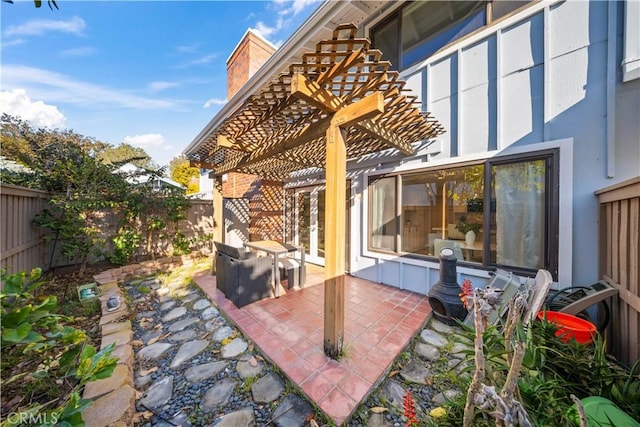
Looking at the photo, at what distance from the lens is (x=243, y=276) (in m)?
3.56

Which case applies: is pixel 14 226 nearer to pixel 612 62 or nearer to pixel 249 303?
pixel 249 303

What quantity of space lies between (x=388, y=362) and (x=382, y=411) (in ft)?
1.74

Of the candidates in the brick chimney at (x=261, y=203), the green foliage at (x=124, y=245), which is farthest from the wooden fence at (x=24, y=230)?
the brick chimney at (x=261, y=203)

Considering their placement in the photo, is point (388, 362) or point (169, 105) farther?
point (169, 105)

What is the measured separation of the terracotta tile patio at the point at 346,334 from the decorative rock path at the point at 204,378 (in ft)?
0.52

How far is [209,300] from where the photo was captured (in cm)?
401

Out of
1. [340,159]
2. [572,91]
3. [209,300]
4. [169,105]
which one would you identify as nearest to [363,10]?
[340,159]

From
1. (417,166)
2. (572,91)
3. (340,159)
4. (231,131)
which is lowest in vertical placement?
(340,159)

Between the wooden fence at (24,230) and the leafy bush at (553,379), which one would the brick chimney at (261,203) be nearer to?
the wooden fence at (24,230)

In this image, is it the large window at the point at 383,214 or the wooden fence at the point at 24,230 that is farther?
the large window at the point at 383,214

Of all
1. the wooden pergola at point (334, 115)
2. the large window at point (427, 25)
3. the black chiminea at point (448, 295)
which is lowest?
the black chiminea at point (448, 295)

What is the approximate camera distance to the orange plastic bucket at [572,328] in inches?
81.2

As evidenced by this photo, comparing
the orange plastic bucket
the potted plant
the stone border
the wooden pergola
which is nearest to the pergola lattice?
the wooden pergola

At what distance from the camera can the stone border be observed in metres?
1.64
